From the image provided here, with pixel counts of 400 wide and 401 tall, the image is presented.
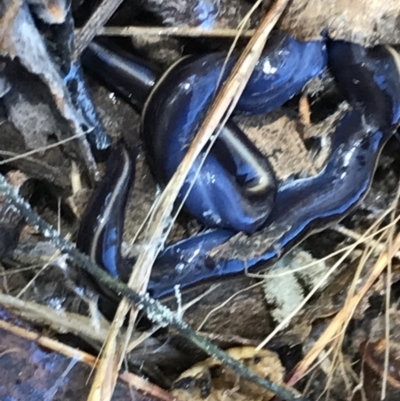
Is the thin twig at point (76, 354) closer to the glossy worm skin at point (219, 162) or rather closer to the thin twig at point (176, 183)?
the thin twig at point (176, 183)

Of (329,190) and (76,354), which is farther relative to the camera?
(329,190)

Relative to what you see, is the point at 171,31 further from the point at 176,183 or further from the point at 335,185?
the point at 335,185

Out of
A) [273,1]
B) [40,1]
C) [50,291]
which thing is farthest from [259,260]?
[40,1]

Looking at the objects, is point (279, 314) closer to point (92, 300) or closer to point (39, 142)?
point (92, 300)

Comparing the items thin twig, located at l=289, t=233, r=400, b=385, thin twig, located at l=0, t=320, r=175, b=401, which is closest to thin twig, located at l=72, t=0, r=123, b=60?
thin twig, located at l=0, t=320, r=175, b=401

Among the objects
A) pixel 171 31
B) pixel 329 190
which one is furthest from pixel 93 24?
pixel 329 190
